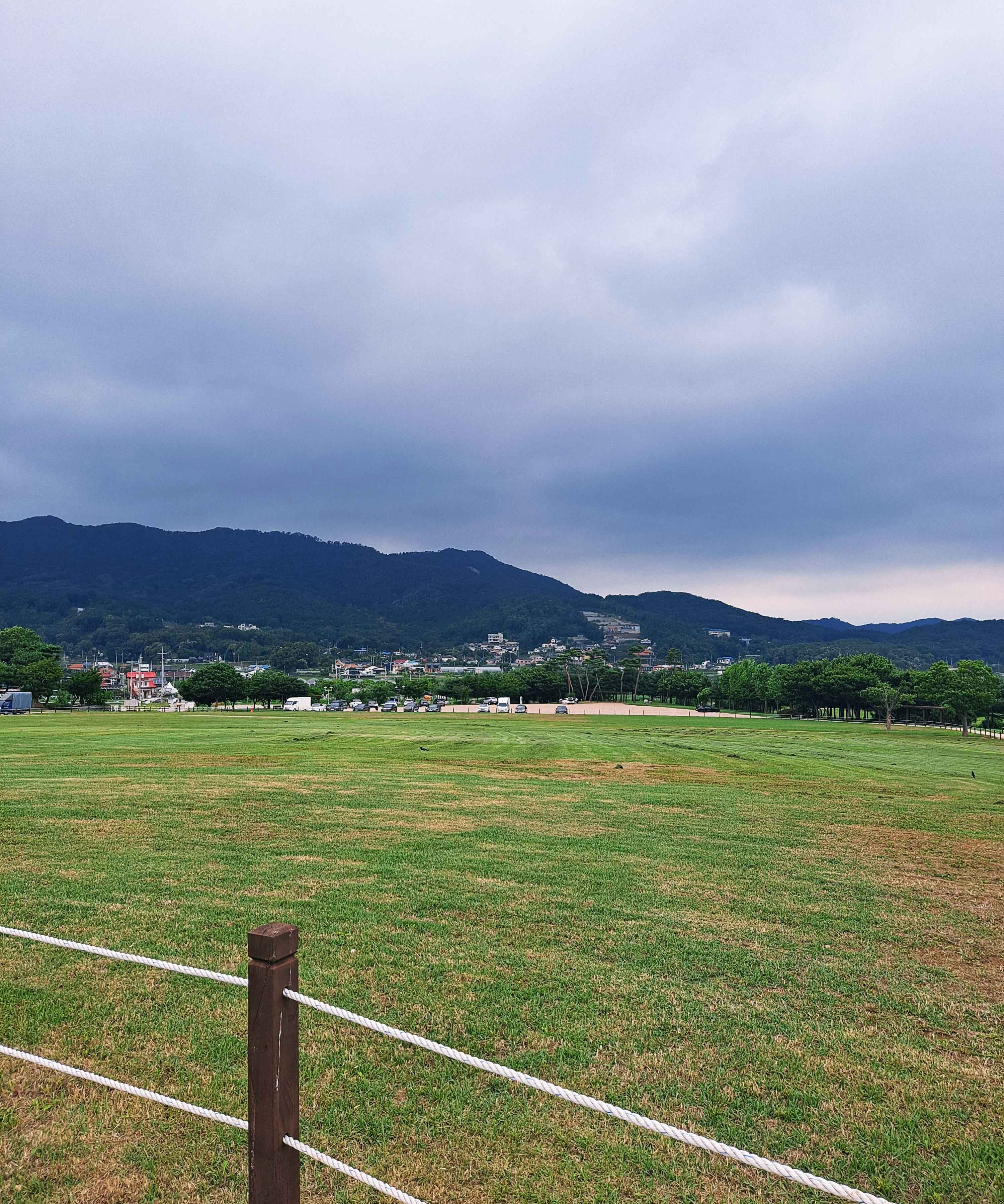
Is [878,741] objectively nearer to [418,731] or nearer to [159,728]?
[418,731]

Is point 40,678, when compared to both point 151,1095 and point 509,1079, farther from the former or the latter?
point 509,1079

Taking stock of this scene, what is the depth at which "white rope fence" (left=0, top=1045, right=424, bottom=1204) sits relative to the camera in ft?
9.54

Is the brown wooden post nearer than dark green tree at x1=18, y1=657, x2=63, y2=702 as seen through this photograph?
Yes

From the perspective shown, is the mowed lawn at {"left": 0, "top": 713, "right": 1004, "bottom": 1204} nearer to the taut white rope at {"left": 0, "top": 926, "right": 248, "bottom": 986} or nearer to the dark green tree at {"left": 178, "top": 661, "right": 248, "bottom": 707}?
the taut white rope at {"left": 0, "top": 926, "right": 248, "bottom": 986}

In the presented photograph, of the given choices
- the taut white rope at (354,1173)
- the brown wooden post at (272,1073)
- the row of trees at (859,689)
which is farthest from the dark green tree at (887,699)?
the brown wooden post at (272,1073)

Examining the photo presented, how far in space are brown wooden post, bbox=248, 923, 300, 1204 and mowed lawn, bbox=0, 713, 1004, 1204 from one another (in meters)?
1.33

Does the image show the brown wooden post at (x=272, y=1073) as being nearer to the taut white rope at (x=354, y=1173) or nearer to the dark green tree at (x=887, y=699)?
the taut white rope at (x=354, y=1173)

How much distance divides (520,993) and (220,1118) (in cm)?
317

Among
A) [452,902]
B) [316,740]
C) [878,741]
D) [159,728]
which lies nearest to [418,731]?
[316,740]

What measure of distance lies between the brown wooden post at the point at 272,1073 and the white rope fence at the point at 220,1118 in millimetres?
80

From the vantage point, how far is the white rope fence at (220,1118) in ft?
9.54

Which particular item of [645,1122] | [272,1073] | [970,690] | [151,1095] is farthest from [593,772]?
[970,690]

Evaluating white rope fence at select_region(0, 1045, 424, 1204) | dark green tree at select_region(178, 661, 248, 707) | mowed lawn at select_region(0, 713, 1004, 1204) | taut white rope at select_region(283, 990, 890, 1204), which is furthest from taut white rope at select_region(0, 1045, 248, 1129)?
dark green tree at select_region(178, 661, 248, 707)

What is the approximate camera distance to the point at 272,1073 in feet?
9.49
